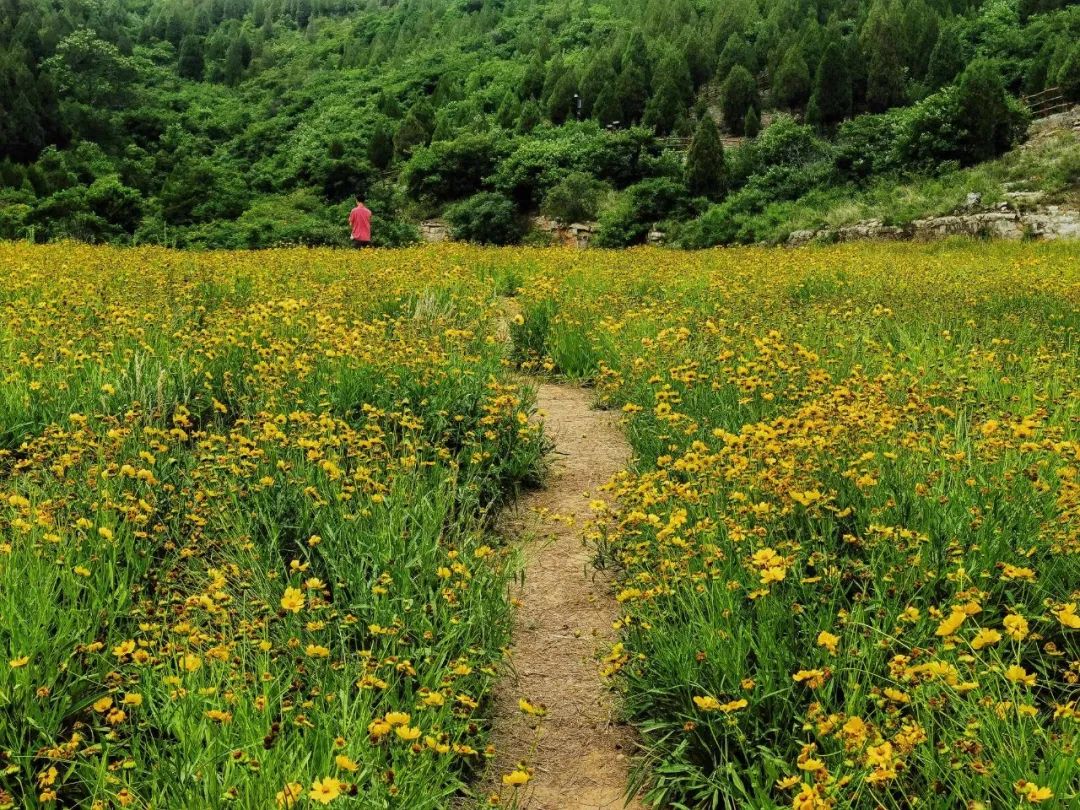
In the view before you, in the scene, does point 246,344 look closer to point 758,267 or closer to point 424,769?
point 424,769

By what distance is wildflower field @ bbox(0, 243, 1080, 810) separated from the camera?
2047mm

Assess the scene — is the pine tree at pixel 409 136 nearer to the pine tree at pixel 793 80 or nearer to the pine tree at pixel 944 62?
the pine tree at pixel 793 80

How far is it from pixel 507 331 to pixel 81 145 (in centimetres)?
4094

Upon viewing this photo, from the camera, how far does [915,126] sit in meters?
24.5

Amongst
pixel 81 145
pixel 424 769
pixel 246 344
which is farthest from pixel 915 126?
pixel 81 145


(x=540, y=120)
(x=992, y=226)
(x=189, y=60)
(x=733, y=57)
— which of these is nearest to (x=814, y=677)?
(x=992, y=226)

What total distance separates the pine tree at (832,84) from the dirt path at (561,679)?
3228cm

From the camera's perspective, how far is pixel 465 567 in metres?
3.12

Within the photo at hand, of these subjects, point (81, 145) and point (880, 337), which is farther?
point (81, 145)

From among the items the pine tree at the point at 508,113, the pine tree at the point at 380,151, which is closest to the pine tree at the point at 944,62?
the pine tree at the point at 508,113

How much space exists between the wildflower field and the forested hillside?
731 inches

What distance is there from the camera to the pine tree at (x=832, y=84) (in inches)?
1264

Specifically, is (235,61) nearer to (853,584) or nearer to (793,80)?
(793,80)

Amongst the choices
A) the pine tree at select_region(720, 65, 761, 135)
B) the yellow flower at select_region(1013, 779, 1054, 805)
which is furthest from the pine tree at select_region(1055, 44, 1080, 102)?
the yellow flower at select_region(1013, 779, 1054, 805)
